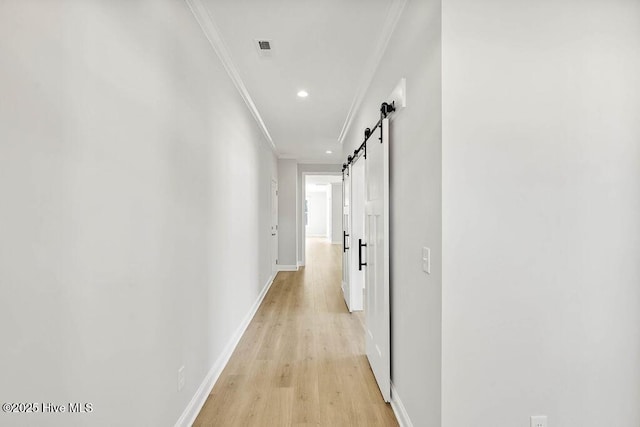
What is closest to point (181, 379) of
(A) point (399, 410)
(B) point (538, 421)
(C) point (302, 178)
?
(A) point (399, 410)

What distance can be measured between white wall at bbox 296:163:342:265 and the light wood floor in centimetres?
325

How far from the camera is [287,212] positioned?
7.34 m

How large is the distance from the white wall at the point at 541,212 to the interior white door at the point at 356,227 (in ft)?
6.68

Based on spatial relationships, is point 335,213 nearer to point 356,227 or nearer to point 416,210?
point 356,227

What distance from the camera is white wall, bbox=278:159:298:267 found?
23.7ft

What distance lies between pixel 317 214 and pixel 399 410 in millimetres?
14152

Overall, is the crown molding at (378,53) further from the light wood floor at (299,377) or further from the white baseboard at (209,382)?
the white baseboard at (209,382)

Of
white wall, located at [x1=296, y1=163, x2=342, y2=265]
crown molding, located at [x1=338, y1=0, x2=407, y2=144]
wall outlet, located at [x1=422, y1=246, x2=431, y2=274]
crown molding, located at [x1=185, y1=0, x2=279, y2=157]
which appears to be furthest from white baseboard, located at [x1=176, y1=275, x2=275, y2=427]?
white wall, located at [x1=296, y1=163, x2=342, y2=265]

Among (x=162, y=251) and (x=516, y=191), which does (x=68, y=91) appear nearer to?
(x=162, y=251)

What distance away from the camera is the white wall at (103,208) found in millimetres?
850

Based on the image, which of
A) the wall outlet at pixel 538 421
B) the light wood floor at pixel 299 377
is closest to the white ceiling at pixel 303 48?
the wall outlet at pixel 538 421

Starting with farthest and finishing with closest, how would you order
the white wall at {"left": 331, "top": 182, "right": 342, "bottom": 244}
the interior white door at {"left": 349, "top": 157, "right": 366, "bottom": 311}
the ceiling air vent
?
the white wall at {"left": 331, "top": 182, "right": 342, "bottom": 244} → the interior white door at {"left": 349, "top": 157, "right": 366, "bottom": 311} → the ceiling air vent

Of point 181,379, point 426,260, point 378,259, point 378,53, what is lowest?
point 181,379

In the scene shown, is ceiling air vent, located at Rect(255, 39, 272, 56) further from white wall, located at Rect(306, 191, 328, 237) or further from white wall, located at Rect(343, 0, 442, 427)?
white wall, located at Rect(306, 191, 328, 237)
